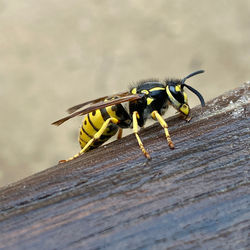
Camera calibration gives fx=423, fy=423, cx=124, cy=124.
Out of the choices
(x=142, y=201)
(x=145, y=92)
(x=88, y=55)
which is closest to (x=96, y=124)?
(x=145, y=92)

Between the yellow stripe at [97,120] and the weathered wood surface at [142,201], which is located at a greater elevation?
the yellow stripe at [97,120]

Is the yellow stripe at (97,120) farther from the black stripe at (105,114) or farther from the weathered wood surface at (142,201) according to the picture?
the weathered wood surface at (142,201)

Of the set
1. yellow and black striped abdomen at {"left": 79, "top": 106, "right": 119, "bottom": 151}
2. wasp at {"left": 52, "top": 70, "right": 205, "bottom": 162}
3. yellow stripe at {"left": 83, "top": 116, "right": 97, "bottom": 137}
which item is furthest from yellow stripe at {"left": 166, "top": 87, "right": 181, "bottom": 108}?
yellow stripe at {"left": 83, "top": 116, "right": 97, "bottom": 137}

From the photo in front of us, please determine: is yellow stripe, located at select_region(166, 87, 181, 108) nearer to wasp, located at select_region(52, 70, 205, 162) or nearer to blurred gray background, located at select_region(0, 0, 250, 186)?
wasp, located at select_region(52, 70, 205, 162)

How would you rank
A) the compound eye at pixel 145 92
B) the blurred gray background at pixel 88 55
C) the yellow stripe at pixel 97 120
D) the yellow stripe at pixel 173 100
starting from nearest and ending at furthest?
the yellow stripe at pixel 173 100
the compound eye at pixel 145 92
the yellow stripe at pixel 97 120
the blurred gray background at pixel 88 55

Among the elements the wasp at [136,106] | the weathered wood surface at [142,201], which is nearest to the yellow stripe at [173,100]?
the wasp at [136,106]

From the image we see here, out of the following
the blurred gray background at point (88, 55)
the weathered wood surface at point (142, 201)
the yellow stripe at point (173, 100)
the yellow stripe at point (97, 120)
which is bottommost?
the weathered wood surface at point (142, 201)

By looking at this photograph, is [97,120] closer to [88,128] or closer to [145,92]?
[88,128]

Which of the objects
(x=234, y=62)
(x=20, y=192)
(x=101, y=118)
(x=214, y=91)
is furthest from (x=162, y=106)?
(x=234, y=62)
